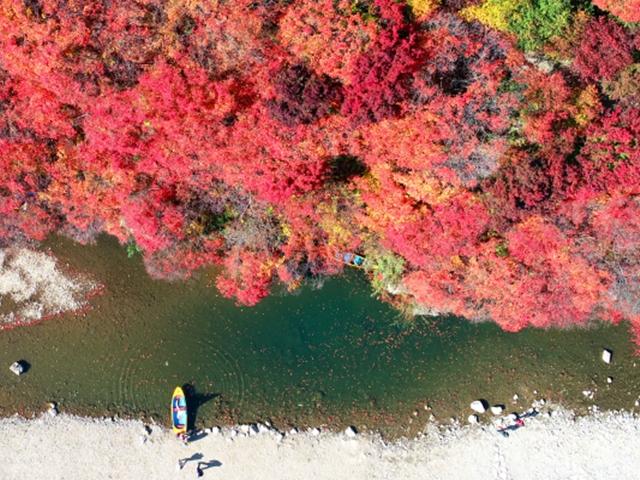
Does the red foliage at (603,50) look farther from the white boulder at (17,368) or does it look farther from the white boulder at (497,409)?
the white boulder at (17,368)

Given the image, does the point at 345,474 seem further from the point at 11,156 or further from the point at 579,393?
the point at 11,156

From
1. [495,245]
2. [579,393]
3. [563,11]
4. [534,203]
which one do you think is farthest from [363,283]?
[563,11]

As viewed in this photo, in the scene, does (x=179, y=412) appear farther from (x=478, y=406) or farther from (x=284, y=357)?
(x=478, y=406)

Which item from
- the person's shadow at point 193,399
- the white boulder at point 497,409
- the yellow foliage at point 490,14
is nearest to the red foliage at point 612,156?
the yellow foliage at point 490,14

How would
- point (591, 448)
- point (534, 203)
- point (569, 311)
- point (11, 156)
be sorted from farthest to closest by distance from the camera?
1. point (591, 448)
2. point (569, 311)
3. point (11, 156)
4. point (534, 203)

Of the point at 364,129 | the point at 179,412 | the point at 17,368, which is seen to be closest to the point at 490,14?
the point at 364,129

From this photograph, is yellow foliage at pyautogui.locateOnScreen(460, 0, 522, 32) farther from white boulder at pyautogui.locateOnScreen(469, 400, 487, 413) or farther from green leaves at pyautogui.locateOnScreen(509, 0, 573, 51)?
white boulder at pyautogui.locateOnScreen(469, 400, 487, 413)
